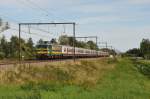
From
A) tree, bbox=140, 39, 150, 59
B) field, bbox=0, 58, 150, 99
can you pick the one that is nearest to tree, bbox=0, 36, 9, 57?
field, bbox=0, 58, 150, 99

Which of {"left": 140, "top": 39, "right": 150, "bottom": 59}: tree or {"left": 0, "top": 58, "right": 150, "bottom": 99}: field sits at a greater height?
{"left": 140, "top": 39, "right": 150, "bottom": 59}: tree

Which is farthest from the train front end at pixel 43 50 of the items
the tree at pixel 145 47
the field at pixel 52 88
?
the tree at pixel 145 47

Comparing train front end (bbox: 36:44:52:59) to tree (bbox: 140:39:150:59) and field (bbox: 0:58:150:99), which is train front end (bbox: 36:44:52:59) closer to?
field (bbox: 0:58:150:99)

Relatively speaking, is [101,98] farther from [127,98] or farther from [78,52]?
[78,52]

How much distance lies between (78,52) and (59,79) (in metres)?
51.0

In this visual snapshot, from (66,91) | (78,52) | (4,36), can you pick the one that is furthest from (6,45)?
(66,91)

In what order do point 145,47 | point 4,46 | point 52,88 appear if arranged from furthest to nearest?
1. point 145,47
2. point 4,46
3. point 52,88

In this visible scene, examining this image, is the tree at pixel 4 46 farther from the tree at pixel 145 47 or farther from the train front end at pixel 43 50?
the tree at pixel 145 47

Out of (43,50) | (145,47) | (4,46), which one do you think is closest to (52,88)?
(43,50)

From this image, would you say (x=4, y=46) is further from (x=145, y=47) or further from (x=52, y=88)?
(x=52, y=88)

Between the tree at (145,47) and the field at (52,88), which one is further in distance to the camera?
the tree at (145,47)

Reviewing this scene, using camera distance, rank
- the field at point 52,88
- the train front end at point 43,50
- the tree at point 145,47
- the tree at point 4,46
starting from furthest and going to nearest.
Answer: the tree at point 145,47, the tree at point 4,46, the train front end at point 43,50, the field at point 52,88

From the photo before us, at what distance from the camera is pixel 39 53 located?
6334cm

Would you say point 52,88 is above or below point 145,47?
below
